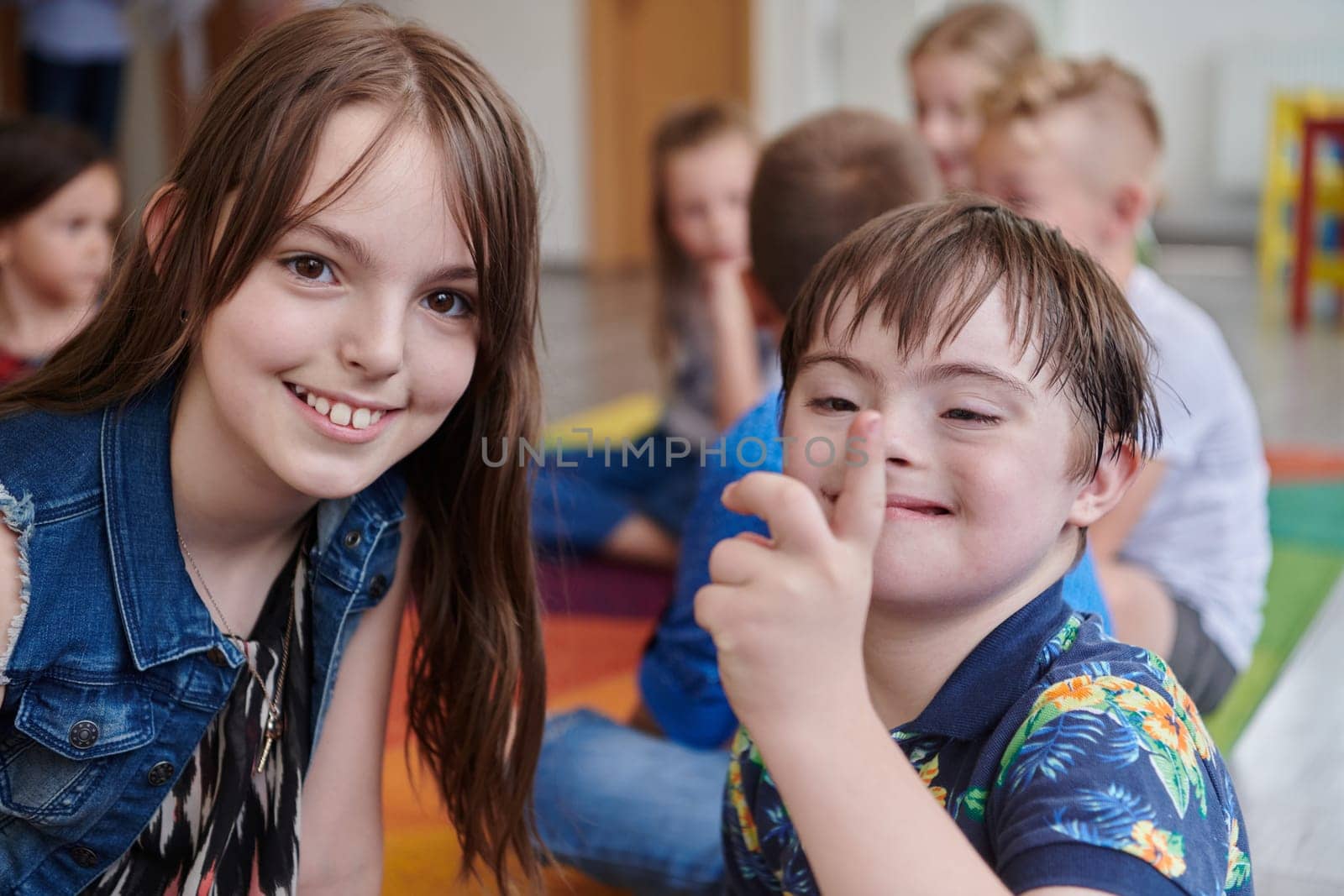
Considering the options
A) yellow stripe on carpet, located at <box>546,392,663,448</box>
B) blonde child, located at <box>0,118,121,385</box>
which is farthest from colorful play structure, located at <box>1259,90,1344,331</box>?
blonde child, located at <box>0,118,121,385</box>

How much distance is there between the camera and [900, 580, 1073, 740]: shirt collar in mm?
667

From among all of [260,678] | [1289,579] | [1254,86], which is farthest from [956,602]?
[1254,86]

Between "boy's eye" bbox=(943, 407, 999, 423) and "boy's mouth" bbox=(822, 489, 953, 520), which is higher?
"boy's eye" bbox=(943, 407, 999, 423)

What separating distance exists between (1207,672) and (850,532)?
1.02 meters

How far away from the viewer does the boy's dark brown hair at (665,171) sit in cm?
225

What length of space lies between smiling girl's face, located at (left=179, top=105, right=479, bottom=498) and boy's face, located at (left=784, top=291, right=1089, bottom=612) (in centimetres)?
25

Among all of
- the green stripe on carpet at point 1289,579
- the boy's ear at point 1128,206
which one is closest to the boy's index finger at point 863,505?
the green stripe on carpet at point 1289,579

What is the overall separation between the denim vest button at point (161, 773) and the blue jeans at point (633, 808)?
36cm

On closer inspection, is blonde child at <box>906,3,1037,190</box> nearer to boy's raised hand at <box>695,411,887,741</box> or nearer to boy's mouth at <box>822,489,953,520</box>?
boy's mouth at <box>822,489,953,520</box>

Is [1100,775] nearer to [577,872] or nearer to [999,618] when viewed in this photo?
[999,618]

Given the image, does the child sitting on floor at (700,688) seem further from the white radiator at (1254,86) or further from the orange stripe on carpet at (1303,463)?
the white radiator at (1254,86)

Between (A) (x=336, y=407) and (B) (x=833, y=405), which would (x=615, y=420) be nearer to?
(A) (x=336, y=407)

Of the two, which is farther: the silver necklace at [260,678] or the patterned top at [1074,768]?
the silver necklace at [260,678]

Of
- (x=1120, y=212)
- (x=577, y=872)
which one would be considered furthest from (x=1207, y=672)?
(x=577, y=872)
